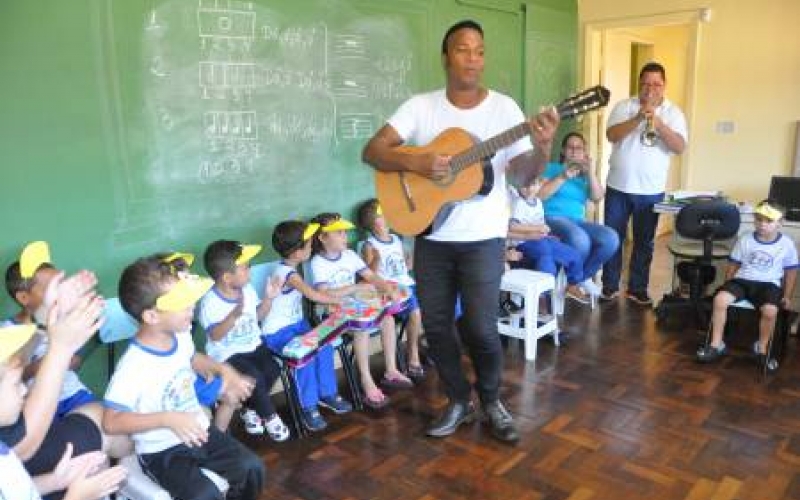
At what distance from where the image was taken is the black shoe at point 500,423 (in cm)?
254

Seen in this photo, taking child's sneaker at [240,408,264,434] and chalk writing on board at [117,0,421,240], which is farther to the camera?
child's sneaker at [240,408,264,434]

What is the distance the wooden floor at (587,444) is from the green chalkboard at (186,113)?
3.32 ft

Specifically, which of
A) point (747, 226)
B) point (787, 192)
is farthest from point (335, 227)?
point (787, 192)

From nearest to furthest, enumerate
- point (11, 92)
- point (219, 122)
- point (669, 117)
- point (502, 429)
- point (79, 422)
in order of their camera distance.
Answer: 1. point (79, 422)
2. point (11, 92)
3. point (502, 429)
4. point (219, 122)
5. point (669, 117)

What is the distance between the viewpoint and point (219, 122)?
2.77 metres

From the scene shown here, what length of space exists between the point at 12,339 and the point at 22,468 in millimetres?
266

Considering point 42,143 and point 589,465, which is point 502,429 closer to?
point 589,465

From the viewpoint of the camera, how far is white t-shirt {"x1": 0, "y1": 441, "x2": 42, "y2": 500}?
1274mm

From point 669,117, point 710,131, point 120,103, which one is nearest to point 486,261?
point 120,103

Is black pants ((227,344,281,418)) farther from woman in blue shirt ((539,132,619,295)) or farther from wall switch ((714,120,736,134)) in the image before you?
wall switch ((714,120,736,134))

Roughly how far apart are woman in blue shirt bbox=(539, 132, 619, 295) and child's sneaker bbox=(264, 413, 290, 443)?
2.16 metres

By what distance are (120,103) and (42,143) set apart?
326mm

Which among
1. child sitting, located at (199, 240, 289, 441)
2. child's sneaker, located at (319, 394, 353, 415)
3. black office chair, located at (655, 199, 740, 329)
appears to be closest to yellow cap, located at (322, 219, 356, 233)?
child sitting, located at (199, 240, 289, 441)

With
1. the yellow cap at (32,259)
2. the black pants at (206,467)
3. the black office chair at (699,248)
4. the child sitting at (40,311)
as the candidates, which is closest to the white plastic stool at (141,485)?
the black pants at (206,467)
